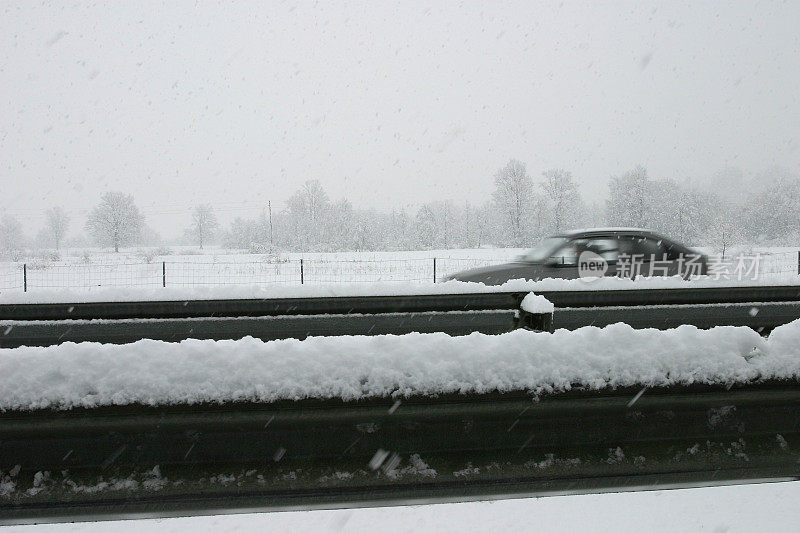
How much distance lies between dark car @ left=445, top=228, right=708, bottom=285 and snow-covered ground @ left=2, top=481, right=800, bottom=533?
651 cm

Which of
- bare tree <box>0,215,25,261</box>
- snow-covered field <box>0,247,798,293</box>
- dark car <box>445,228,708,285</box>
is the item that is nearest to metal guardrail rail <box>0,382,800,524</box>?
dark car <box>445,228,708,285</box>

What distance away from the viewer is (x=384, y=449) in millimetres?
1704

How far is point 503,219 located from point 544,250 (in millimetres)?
56217

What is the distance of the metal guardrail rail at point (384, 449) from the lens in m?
1.58

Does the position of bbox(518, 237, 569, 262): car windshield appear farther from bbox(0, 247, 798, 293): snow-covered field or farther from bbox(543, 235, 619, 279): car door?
bbox(0, 247, 798, 293): snow-covered field

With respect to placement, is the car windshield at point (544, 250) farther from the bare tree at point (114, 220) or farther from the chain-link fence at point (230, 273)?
the bare tree at point (114, 220)

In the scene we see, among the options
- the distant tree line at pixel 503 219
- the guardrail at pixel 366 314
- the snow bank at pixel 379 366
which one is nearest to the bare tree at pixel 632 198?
the distant tree line at pixel 503 219

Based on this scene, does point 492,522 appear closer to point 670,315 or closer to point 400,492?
point 400,492

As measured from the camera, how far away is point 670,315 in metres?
6.96

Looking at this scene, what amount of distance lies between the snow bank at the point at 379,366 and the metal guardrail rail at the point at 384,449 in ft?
0.15

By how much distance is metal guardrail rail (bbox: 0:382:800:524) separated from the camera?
1.58 meters

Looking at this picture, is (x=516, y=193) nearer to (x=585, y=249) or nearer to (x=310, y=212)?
(x=310, y=212)

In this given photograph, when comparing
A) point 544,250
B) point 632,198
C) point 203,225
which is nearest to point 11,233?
point 203,225

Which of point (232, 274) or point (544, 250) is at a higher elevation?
point (544, 250)
